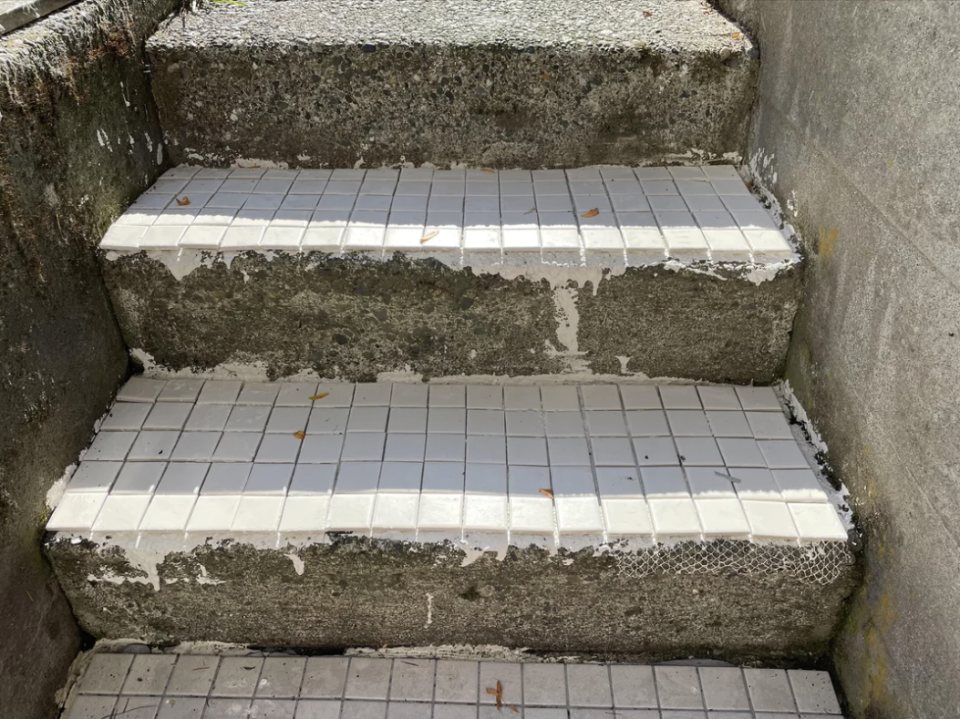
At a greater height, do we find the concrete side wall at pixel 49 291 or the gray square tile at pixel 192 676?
the concrete side wall at pixel 49 291

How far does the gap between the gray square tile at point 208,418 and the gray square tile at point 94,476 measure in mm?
229

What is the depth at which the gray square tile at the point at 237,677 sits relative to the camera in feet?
6.84

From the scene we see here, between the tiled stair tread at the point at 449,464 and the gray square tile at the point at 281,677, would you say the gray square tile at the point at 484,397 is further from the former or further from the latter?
the gray square tile at the point at 281,677

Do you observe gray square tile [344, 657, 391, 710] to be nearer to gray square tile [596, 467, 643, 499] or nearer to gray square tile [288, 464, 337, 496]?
gray square tile [288, 464, 337, 496]

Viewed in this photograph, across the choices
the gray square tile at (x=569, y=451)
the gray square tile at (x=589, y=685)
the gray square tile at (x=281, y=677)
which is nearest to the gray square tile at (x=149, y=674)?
the gray square tile at (x=281, y=677)

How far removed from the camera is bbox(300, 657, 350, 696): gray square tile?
2.08 meters

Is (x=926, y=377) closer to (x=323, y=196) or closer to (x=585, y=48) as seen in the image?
(x=585, y=48)

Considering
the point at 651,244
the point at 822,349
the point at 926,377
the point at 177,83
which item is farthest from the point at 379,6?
the point at 926,377

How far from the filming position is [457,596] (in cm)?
202

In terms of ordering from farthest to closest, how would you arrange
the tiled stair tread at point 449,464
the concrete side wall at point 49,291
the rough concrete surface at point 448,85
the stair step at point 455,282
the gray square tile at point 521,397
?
the rough concrete surface at point 448,85 < the gray square tile at point 521,397 < the stair step at point 455,282 < the tiled stair tread at point 449,464 < the concrete side wall at point 49,291

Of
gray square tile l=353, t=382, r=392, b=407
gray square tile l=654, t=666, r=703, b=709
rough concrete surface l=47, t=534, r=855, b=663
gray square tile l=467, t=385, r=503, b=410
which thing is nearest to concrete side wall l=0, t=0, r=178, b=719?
rough concrete surface l=47, t=534, r=855, b=663

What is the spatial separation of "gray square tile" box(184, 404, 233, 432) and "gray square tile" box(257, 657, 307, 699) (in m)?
0.71

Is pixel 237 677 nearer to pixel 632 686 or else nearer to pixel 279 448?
pixel 279 448

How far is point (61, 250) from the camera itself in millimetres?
2035
